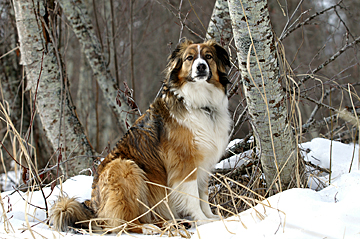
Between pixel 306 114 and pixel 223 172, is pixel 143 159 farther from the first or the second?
pixel 306 114

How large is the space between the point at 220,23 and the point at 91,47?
2150 millimetres

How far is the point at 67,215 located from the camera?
2.41m

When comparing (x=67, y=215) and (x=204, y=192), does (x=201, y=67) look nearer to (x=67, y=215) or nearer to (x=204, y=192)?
(x=204, y=192)

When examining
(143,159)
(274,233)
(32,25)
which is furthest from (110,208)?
(32,25)

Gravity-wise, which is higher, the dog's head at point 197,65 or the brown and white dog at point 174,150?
the dog's head at point 197,65

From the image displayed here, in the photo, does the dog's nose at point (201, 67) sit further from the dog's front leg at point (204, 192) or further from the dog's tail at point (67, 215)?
the dog's tail at point (67, 215)

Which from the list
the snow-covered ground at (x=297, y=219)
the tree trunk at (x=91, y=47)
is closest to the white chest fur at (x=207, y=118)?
the snow-covered ground at (x=297, y=219)

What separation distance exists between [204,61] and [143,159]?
41.6 inches

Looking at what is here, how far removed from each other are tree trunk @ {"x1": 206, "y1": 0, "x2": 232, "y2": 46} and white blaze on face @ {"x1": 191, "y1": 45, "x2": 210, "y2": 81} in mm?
1022

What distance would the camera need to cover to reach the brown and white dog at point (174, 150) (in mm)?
2621

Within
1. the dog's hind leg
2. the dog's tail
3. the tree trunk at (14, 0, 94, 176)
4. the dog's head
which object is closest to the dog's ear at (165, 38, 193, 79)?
the dog's head

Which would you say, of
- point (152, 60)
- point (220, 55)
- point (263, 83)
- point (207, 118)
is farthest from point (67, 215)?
point (152, 60)

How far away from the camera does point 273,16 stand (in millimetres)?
15008

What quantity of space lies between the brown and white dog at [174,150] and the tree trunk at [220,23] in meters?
0.77
